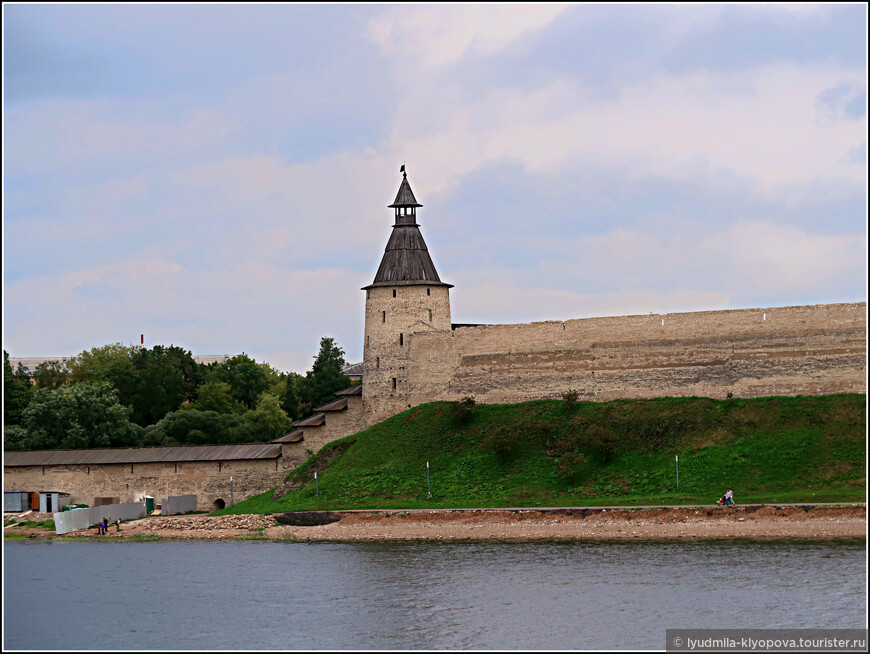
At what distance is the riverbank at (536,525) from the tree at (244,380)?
28.0 metres

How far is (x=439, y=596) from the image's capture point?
2352 cm

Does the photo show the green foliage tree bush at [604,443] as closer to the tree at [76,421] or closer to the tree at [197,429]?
the tree at [197,429]

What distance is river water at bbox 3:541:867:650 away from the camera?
793 inches

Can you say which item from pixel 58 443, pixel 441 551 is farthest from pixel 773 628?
pixel 58 443

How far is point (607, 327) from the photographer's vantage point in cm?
3847

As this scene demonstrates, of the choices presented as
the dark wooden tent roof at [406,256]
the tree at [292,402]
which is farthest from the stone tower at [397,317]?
the tree at [292,402]

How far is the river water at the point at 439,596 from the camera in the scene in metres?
20.1

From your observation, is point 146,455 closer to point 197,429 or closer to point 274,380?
point 197,429

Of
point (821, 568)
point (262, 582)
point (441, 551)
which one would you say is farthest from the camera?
point (441, 551)

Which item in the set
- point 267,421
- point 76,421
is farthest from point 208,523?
point 267,421

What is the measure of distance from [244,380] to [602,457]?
35.6m

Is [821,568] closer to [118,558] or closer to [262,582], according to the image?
[262,582]

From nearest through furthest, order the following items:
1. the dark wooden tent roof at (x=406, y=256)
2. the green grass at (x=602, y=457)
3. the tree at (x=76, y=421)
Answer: the green grass at (x=602, y=457) → the dark wooden tent roof at (x=406, y=256) → the tree at (x=76, y=421)

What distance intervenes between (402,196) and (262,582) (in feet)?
67.5
